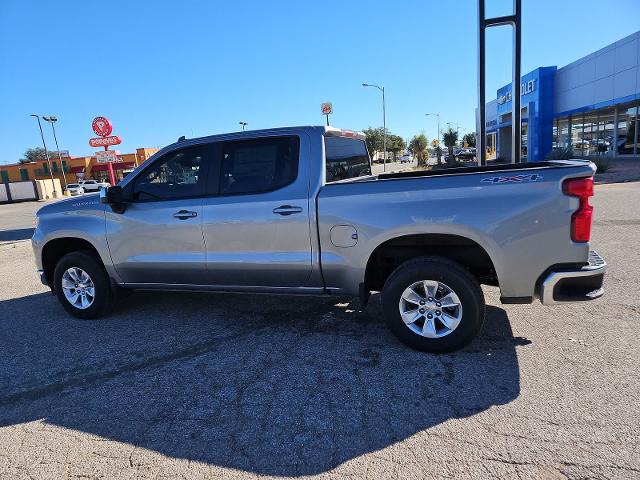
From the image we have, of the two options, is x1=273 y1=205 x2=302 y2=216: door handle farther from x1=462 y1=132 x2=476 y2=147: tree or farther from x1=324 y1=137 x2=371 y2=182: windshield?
x1=462 y1=132 x2=476 y2=147: tree

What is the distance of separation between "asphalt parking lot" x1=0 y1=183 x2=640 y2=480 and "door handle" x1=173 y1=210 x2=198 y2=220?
1167 millimetres

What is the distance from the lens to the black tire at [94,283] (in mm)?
5090

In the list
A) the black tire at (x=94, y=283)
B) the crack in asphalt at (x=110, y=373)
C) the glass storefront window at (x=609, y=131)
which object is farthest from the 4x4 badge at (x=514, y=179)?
the glass storefront window at (x=609, y=131)

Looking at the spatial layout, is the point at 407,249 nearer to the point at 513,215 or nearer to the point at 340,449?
the point at 513,215

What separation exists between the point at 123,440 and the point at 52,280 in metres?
3.31

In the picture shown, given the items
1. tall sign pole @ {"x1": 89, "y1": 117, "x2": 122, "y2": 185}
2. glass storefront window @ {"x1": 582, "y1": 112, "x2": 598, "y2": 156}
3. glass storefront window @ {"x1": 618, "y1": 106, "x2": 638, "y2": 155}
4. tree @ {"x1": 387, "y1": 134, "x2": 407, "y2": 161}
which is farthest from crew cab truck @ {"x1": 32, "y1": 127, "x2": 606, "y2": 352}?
tree @ {"x1": 387, "y1": 134, "x2": 407, "y2": 161}

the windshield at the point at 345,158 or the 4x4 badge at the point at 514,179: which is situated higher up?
the windshield at the point at 345,158

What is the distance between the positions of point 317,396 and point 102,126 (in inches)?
579

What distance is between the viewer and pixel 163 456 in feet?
9.09

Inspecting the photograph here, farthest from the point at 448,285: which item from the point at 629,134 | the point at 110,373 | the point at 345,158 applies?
the point at 629,134

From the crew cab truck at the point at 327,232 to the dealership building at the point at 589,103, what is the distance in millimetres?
27154

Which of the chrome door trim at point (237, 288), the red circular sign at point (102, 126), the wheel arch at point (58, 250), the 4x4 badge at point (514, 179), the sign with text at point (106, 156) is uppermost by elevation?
the red circular sign at point (102, 126)

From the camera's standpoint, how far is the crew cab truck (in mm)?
3500

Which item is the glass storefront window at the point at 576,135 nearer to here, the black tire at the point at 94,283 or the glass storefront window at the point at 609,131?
the glass storefront window at the point at 609,131
